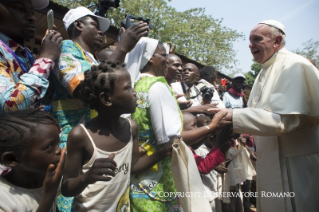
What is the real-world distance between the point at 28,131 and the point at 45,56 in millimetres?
601

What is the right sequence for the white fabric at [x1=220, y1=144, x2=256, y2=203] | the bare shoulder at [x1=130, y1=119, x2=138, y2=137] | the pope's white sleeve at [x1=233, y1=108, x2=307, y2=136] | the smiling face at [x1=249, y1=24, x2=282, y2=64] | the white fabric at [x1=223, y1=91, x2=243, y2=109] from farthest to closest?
the white fabric at [x1=223, y1=91, x2=243, y2=109], the white fabric at [x1=220, y1=144, x2=256, y2=203], the smiling face at [x1=249, y1=24, x2=282, y2=64], the pope's white sleeve at [x1=233, y1=108, x2=307, y2=136], the bare shoulder at [x1=130, y1=119, x2=138, y2=137]

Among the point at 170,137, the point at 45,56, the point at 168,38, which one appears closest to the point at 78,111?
the point at 45,56

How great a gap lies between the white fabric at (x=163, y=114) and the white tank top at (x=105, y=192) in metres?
0.32

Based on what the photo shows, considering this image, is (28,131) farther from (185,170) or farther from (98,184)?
(185,170)

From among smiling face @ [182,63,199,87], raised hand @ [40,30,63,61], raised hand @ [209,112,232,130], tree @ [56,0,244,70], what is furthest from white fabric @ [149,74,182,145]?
tree @ [56,0,244,70]

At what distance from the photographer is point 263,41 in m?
3.00

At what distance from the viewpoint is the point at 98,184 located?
1.67 metres

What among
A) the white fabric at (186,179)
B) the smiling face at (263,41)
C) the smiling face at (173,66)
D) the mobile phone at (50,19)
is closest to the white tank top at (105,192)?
the white fabric at (186,179)

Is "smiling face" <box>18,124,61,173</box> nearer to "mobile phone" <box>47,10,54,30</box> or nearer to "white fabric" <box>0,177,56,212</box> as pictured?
"white fabric" <box>0,177,56,212</box>

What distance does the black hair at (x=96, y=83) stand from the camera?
1.78 m

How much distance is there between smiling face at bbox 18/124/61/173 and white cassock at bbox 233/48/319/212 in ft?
5.90

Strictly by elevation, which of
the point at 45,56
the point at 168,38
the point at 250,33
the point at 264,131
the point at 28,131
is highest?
the point at 250,33

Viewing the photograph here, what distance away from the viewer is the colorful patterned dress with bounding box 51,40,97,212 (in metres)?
1.84

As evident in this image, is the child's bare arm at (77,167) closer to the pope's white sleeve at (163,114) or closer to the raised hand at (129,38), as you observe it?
the pope's white sleeve at (163,114)
